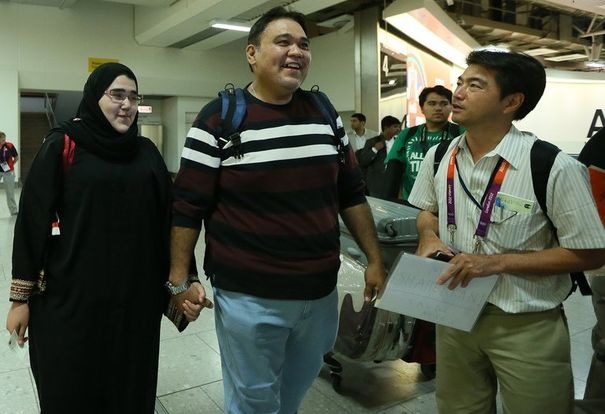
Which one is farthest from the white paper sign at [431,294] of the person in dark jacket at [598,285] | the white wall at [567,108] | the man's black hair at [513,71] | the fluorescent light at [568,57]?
the fluorescent light at [568,57]

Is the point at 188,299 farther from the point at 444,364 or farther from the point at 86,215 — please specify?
the point at 444,364

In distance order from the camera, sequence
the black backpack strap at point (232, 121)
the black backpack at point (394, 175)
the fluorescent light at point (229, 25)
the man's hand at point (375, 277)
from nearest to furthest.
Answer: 1. the black backpack strap at point (232, 121)
2. the man's hand at point (375, 277)
3. the black backpack at point (394, 175)
4. the fluorescent light at point (229, 25)

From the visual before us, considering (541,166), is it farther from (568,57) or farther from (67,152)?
(568,57)

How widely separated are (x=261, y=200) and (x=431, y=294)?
52 centimetres

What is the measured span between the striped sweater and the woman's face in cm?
32

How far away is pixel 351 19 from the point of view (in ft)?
30.2

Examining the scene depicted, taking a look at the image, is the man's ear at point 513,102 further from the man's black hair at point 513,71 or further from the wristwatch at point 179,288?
the wristwatch at point 179,288

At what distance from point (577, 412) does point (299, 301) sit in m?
0.98

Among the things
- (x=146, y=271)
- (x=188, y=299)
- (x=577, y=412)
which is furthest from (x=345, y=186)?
(x=577, y=412)

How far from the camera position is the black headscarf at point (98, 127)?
154 cm

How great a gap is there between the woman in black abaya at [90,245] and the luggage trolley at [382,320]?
975 millimetres

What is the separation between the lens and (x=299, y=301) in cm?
141

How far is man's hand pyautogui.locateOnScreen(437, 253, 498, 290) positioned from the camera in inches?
48.7

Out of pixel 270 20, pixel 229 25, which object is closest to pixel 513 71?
pixel 270 20
